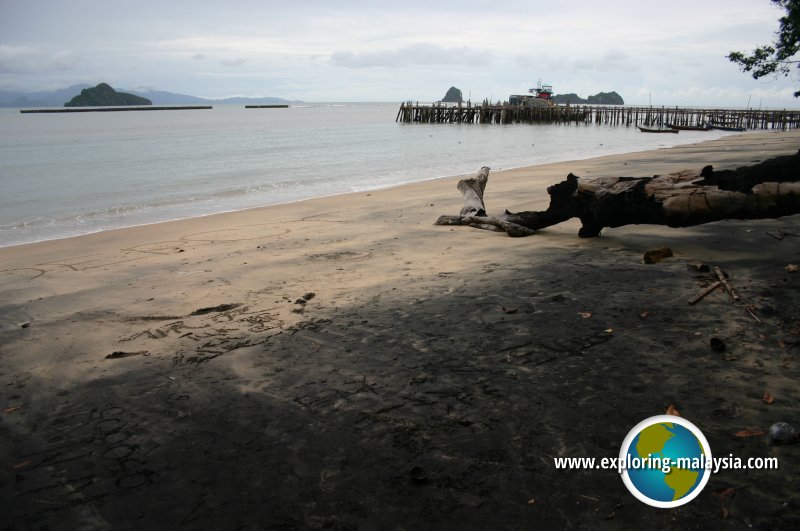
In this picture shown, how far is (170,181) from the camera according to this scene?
21156 mm

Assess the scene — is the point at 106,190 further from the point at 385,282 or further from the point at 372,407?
the point at 372,407

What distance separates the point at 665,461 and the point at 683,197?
4.41m

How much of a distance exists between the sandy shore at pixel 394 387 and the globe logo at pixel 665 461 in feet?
0.25

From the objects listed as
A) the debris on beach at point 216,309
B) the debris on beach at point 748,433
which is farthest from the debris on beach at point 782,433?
the debris on beach at point 216,309

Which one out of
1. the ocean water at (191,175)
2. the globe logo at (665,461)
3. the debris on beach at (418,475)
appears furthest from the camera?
the ocean water at (191,175)

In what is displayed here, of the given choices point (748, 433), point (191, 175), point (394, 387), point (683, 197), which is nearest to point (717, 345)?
point (748, 433)

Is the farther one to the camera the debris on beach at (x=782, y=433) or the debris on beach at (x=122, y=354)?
the debris on beach at (x=122, y=354)

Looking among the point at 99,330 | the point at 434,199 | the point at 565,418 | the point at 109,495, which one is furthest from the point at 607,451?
the point at 434,199

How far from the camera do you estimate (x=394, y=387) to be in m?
3.64

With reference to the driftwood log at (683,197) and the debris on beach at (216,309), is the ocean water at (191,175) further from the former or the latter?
the driftwood log at (683,197)

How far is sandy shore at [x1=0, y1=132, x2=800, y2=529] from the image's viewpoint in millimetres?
2611

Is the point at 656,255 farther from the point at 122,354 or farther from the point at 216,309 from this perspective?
the point at 122,354

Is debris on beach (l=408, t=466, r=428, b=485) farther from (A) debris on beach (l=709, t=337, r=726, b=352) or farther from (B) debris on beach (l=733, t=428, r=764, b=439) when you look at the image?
(A) debris on beach (l=709, t=337, r=726, b=352)

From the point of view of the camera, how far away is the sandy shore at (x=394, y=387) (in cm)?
261
